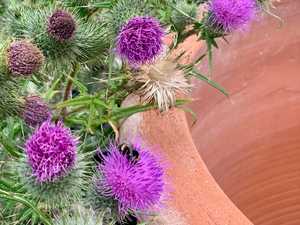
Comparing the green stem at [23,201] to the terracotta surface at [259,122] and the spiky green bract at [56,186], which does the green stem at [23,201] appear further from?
the terracotta surface at [259,122]

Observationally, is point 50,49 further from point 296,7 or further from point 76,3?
point 296,7

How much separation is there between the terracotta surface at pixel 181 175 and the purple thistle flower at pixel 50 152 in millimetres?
294

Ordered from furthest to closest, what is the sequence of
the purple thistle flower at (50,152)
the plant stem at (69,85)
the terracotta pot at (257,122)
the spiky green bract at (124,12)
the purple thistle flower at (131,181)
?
the terracotta pot at (257,122), the plant stem at (69,85), the spiky green bract at (124,12), the purple thistle flower at (131,181), the purple thistle flower at (50,152)

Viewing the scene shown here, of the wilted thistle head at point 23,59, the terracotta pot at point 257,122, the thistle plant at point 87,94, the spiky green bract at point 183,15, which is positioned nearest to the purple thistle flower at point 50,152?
the thistle plant at point 87,94

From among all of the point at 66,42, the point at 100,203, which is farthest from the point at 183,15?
the point at 100,203

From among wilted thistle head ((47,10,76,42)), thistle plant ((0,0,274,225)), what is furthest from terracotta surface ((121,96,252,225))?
wilted thistle head ((47,10,76,42))

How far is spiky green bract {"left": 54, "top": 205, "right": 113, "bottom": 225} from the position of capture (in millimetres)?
1544

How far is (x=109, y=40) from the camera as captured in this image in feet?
6.11

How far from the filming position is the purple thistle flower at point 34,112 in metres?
1.70

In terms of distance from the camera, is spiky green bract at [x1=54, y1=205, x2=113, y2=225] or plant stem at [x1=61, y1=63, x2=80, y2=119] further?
plant stem at [x1=61, y1=63, x2=80, y2=119]

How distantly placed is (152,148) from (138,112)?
0.09m

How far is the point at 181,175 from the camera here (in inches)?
69.6

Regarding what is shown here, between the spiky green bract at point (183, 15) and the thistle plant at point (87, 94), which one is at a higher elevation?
the spiky green bract at point (183, 15)

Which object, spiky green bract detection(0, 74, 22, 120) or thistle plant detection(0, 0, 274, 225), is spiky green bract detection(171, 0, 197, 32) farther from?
spiky green bract detection(0, 74, 22, 120)
